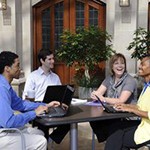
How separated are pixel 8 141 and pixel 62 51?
11.6 feet

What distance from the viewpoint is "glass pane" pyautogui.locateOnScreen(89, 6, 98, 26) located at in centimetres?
742

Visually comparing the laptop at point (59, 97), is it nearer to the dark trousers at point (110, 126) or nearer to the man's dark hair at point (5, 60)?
the man's dark hair at point (5, 60)

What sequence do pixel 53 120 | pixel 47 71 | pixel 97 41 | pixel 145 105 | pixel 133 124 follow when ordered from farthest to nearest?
pixel 97 41 → pixel 47 71 → pixel 133 124 → pixel 145 105 → pixel 53 120

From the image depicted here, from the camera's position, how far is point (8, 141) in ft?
9.78

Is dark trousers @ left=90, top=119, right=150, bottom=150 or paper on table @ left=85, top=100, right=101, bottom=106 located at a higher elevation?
paper on table @ left=85, top=100, right=101, bottom=106

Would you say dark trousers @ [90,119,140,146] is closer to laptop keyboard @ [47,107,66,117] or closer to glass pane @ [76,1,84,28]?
laptop keyboard @ [47,107,66,117]

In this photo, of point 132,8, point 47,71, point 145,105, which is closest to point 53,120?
point 145,105

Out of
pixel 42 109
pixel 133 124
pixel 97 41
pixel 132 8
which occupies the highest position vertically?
pixel 132 8

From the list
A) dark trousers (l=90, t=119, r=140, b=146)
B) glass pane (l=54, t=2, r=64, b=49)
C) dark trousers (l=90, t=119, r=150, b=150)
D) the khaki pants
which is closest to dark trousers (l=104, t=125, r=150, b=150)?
dark trousers (l=90, t=119, r=150, b=150)

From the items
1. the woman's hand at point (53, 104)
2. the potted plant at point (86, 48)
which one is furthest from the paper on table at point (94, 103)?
the potted plant at point (86, 48)

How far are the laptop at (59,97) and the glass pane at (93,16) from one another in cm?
414

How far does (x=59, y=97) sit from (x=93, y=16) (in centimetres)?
433

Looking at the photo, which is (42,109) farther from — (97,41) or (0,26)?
(0,26)

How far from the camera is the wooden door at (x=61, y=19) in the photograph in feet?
24.3
